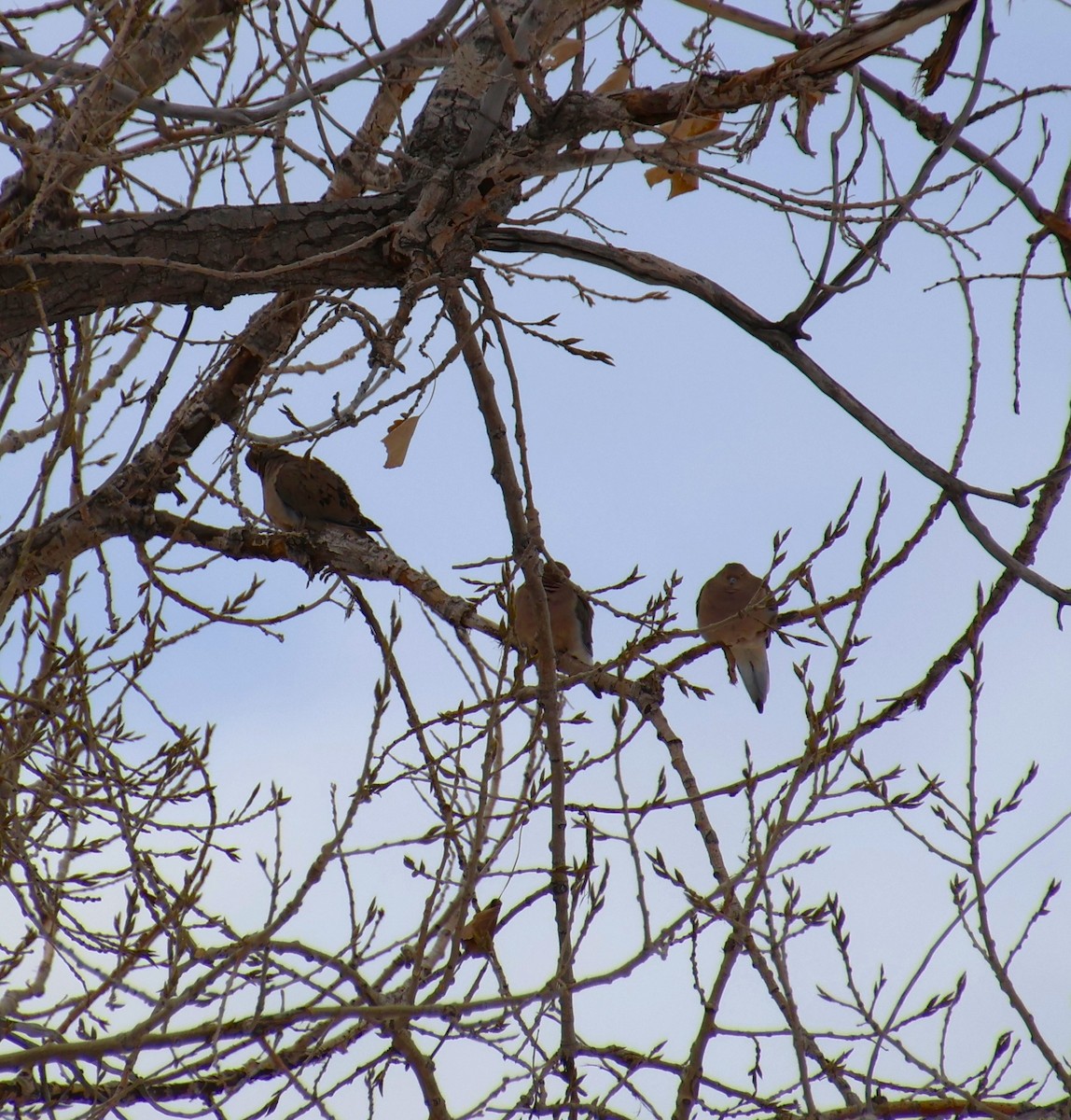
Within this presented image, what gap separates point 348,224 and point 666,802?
6.19 ft

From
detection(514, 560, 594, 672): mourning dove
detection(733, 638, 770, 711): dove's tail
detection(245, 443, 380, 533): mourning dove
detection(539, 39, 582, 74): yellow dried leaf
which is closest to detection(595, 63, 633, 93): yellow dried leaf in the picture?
detection(539, 39, 582, 74): yellow dried leaf

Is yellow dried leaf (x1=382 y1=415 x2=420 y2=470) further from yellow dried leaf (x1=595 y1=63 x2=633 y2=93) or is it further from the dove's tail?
the dove's tail

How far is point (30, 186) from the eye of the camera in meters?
3.52

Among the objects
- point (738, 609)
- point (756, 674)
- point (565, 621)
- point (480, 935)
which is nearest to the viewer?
point (480, 935)

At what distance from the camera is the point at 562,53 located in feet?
11.4

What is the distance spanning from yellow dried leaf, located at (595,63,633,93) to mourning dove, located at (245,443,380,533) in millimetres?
3222

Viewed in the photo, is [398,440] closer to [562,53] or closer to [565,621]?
[562,53]

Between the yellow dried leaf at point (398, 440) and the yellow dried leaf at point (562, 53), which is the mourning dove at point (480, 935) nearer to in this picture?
the yellow dried leaf at point (398, 440)

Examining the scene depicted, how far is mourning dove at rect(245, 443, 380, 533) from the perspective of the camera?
254 inches

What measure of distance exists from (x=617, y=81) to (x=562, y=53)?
234 mm

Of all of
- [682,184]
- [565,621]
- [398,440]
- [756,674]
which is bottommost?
[398,440]

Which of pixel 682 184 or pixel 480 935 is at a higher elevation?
pixel 682 184

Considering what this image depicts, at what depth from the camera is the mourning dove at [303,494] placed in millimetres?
6441

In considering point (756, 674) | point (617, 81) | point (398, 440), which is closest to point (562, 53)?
point (617, 81)
